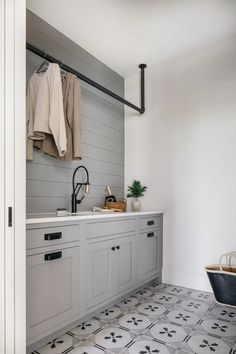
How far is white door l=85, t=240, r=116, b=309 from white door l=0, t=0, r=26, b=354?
797 mm

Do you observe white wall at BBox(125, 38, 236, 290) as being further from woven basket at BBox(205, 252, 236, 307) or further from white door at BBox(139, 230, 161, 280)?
woven basket at BBox(205, 252, 236, 307)

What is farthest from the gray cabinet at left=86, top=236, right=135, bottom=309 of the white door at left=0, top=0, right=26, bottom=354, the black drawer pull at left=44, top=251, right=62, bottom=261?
the white door at left=0, top=0, right=26, bottom=354

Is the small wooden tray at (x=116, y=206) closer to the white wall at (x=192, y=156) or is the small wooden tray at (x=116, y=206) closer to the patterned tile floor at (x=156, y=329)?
the white wall at (x=192, y=156)

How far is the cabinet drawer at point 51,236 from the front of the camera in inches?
63.0

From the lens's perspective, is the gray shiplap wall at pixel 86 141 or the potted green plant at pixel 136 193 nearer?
the gray shiplap wall at pixel 86 141

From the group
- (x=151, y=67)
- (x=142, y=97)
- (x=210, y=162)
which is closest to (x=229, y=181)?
(x=210, y=162)

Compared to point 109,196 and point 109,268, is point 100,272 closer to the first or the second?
point 109,268

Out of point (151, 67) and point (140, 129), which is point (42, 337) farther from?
point (151, 67)

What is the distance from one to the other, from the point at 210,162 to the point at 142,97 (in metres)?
1.18

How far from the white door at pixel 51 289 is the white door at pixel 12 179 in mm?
323

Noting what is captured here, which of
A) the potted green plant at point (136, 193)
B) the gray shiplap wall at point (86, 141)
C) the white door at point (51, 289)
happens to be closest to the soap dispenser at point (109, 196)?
the gray shiplap wall at point (86, 141)

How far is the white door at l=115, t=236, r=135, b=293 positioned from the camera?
2.38 meters

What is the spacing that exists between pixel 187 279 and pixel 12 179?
234 centimetres

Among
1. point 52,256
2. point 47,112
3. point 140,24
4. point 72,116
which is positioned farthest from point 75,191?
point 140,24
